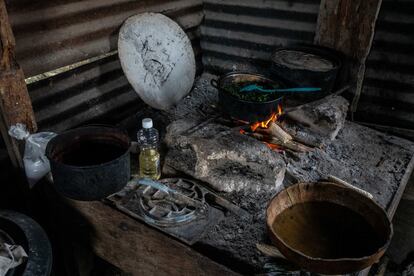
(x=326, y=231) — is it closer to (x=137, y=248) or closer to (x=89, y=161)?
(x=137, y=248)

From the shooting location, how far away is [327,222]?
2596 mm

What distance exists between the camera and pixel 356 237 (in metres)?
2.47

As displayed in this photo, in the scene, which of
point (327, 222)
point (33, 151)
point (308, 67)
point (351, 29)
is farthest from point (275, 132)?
point (33, 151)

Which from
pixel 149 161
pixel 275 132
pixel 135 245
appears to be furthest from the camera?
pixel 275 132

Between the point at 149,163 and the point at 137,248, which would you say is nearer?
the point at 137,248

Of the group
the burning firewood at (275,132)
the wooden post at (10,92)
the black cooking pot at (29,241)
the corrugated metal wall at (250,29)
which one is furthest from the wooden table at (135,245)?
the corrugated metal wall at (250,29)

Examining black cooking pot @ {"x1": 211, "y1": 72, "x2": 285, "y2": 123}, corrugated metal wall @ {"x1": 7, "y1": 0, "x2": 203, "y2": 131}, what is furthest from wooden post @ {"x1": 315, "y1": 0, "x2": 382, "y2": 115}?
Result: corrugated metal wall @ {"x1": 7, "y1": 0, "x2": 203, "y2": 131}

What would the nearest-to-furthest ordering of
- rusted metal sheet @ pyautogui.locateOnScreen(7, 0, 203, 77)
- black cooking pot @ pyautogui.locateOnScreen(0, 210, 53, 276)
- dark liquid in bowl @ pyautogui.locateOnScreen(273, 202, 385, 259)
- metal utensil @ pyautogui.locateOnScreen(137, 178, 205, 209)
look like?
1. black cooking pot @ pyautogui.locateOnScreen(0, 210, 53, 276)
2. dark liquid in bowl @ pyautogui.locateOnScreen(273, 202, 385, 259)
3. metal utensil @ pyautogui.locateOnScreen(137, 178, 205, 209)
4. rusted metal sheet @ pyautogui.locateOnScreen(7, 0, 203, 77)

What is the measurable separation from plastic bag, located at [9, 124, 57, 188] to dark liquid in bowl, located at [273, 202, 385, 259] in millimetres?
1892

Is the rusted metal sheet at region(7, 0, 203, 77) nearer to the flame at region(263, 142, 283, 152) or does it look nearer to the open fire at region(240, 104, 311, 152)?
the open fire at region(240, 104, 311, 152)

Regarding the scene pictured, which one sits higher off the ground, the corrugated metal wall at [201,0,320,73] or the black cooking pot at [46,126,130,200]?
the corrugated metal wall at [201,0,320,73]

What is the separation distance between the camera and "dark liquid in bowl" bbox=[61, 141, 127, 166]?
9.53ft

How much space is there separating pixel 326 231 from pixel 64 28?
278 cm

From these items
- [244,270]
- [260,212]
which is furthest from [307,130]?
[244,270]
